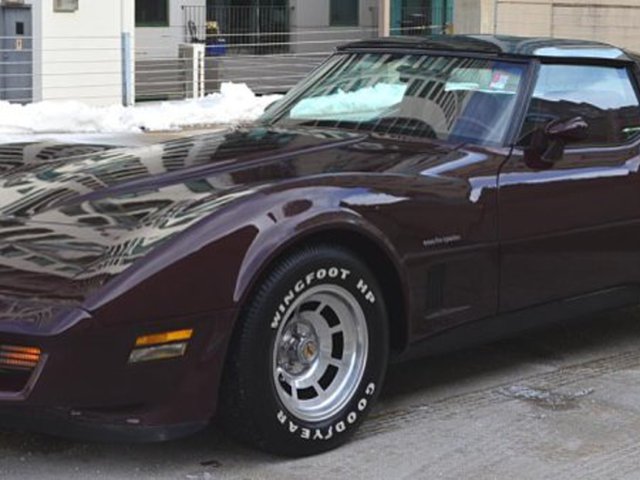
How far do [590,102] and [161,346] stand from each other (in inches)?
111

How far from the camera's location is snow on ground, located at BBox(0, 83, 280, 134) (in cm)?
1266

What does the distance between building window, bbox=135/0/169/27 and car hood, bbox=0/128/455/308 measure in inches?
680

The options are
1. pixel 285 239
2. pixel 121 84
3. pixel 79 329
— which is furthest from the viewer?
pixel 121 84

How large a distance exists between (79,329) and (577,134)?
8.28ft

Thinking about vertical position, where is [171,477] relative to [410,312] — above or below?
below

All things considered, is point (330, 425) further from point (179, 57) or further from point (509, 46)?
point (179, 57)

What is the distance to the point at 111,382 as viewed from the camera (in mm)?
3508

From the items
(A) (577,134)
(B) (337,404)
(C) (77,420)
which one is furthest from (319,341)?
(A) (577,134)

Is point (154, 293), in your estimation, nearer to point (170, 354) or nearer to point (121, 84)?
point (170, 354)

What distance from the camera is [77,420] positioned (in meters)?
3.52

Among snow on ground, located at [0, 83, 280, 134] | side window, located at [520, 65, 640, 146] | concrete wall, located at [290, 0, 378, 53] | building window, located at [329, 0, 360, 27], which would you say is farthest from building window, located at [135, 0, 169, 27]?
side window, located at [520, 65, 640, 146]

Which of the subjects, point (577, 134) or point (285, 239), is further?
point (577, 134)

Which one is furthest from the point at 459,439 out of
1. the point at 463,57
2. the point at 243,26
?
the point at 243,26

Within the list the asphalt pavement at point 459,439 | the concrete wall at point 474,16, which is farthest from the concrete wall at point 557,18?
the asphalt pavement at point 459,439
